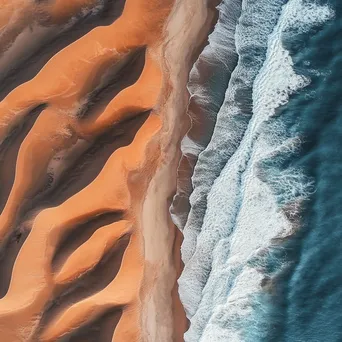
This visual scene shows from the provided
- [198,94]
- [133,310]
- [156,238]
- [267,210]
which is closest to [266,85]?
[198,94]

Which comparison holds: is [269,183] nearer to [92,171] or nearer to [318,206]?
[318,206]

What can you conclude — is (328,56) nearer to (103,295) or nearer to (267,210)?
(267,210)

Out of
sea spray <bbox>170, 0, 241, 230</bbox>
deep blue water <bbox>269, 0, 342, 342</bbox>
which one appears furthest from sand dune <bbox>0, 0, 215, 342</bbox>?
deep blue water <bbox>269, 0, 342, 342</bbox>

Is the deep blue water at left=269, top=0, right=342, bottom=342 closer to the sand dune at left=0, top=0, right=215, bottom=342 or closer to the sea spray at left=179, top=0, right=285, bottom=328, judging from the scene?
the sea spray at left=179, top=0, right=285, bottom=328

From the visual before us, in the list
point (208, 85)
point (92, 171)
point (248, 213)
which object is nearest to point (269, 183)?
point (248, 213)

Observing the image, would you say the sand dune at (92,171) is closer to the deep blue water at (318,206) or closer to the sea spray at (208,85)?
the sea spray at (208,85)
